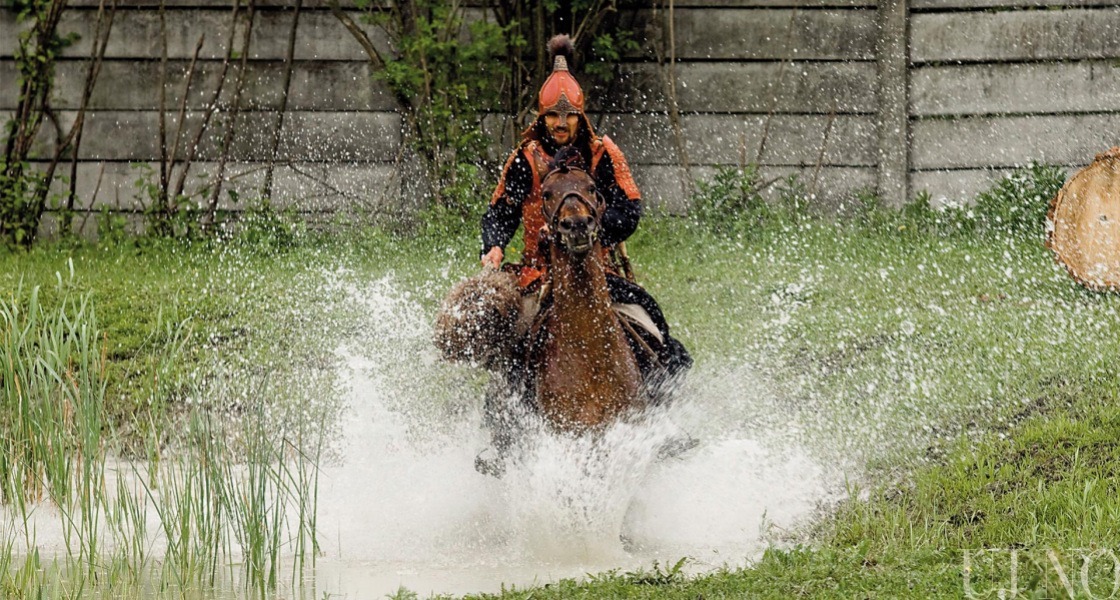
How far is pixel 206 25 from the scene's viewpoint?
10.6 m

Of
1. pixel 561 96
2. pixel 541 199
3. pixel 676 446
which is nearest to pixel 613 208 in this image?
pixel 541 199

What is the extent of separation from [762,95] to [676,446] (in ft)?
17.9

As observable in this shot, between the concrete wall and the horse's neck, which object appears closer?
the horse's neck

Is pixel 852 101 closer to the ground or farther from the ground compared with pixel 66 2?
closer to the ground

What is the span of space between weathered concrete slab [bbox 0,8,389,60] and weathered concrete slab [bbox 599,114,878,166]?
187 centimetres

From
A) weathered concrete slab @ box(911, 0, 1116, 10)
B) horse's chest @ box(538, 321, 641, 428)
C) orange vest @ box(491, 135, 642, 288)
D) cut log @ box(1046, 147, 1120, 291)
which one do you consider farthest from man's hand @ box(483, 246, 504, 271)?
weathered concrete slab @ box(911, 0, 1116, 10)

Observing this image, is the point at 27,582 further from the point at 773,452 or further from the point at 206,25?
the point at 206,25

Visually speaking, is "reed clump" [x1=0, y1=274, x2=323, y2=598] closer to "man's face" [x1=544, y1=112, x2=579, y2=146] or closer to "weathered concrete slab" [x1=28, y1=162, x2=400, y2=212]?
"man's face" [x1=544, y1=112, x2=579, y2=146]

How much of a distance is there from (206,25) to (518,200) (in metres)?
5.66

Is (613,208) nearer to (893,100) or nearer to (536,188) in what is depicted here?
(536,188)

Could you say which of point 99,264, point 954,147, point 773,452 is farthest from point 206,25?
point 773,452

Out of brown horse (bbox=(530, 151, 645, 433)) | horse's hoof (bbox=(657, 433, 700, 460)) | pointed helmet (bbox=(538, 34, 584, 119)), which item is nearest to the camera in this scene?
brown horse (bbox=(530, 151, 645, 433))

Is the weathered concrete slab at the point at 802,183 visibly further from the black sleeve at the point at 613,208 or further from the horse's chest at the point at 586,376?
the horse's chest at the point at 586,376

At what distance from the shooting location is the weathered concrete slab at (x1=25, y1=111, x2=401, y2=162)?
34.7ft
